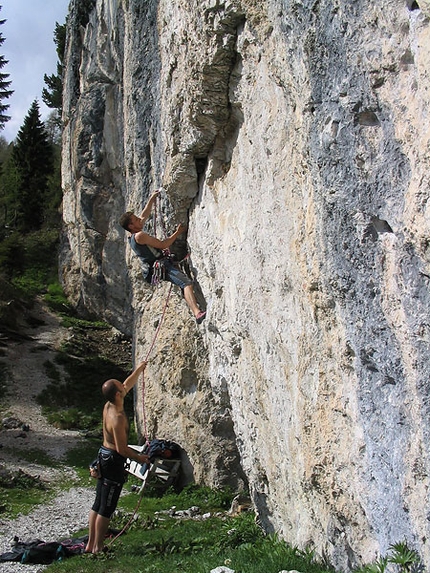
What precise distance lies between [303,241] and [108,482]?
4694 mm

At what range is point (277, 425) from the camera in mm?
8195

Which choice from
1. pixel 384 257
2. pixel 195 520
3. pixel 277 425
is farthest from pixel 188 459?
pixel 384 257

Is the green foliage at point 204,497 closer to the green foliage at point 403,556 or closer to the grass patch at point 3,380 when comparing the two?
the green foliage at point 403,556

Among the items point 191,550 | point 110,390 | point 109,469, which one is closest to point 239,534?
point 191,550

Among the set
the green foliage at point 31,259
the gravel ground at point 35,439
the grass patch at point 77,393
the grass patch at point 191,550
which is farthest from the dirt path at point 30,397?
the grass patch at point 191,550

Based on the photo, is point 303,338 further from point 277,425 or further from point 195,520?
point 195,520

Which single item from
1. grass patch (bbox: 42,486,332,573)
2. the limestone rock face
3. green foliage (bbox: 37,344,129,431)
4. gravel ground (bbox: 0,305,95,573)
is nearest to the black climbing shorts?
grass patch (bbox: 42,486,332,573)

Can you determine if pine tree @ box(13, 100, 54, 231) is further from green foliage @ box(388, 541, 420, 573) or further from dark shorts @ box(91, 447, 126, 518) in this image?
green foliage @ box(388, 541, 420, 573)

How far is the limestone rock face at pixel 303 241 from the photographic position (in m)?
5.01

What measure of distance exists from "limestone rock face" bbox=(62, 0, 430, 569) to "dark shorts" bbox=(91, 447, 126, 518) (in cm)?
211

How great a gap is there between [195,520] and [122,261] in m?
17.4

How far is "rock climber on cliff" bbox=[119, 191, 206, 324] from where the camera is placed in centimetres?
1171

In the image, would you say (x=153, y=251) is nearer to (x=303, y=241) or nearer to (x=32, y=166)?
(x=303, y=241)

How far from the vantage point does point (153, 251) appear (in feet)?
40.8
